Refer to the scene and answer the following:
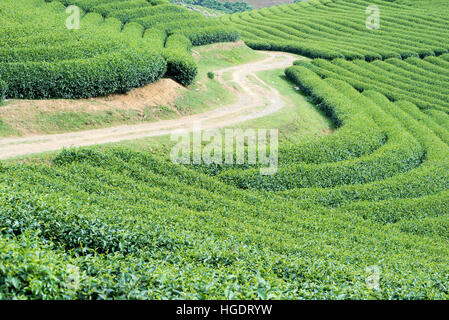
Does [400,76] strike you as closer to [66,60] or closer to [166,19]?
[166,19]

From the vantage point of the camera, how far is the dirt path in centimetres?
2028

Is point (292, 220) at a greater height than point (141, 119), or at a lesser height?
lesser

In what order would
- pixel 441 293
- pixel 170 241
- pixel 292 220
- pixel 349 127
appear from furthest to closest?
pixel 349 127 < pixel 292 220 < pixel 170 241 < pixel 441 293

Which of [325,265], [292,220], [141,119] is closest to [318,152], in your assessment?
[292,220]

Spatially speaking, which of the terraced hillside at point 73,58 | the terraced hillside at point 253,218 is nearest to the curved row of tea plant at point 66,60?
the terraced hillside at point 73,58

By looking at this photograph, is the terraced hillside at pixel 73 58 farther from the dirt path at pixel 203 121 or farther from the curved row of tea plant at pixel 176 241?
the curved row of tea plant at pixel 176 241

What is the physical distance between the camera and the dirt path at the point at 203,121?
20281 mm

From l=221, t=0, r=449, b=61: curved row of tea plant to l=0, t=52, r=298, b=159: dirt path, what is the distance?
1386 cm

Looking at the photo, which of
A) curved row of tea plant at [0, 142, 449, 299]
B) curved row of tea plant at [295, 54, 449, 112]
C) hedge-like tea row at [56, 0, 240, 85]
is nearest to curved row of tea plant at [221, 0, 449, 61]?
curved row of tea plant at [295, 54, 449, 112]

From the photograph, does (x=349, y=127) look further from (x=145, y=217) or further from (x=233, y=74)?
(x=145, y=217)

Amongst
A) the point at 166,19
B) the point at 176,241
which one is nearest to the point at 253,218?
the point at 176,241

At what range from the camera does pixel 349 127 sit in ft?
96.1

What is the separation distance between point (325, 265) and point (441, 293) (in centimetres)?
314

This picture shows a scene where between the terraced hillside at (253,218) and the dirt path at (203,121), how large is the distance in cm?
141
